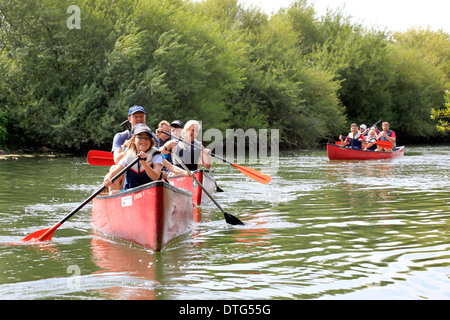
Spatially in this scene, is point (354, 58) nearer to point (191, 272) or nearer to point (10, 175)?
point (10, 175)

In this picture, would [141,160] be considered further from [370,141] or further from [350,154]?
[370,141]

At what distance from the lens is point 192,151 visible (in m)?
11.2

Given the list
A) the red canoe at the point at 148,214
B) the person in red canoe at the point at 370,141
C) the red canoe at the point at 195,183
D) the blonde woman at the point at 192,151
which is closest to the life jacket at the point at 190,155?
the blonde woman at the point at 192,151

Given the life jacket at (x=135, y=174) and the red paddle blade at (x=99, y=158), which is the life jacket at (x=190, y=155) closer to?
the red paddle blade at (x=99, y=158)

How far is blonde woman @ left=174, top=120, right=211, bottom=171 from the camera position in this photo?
10922mm

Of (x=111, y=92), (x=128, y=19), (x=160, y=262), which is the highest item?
(x=128, y=19)

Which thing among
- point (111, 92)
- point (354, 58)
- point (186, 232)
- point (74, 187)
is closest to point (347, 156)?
point (111, 92)

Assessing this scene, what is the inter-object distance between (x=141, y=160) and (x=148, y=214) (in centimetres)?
68

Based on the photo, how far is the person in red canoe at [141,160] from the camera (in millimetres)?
7062

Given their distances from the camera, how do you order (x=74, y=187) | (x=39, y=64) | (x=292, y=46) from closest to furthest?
(x=74, y=187) < (x=39, y=64) < (x=292, y=46)

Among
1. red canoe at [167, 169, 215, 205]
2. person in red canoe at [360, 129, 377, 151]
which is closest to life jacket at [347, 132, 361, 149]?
person in red canoe at [360, 129, 377, 151]

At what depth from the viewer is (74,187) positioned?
13766 mm

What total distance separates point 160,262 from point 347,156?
60.2 ft

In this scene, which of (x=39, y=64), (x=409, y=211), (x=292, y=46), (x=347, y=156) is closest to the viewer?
(x=409, y=211)
